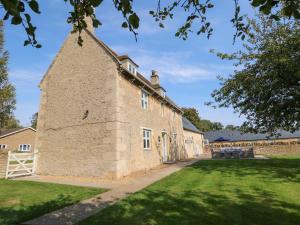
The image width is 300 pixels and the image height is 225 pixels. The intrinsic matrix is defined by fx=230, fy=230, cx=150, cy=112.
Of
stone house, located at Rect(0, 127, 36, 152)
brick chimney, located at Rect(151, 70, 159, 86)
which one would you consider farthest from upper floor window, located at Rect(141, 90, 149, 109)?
stone house, located at Rect(0, 127, 36, 152)

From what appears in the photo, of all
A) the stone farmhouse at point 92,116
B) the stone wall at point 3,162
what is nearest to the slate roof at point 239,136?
the stone farmhouse at point 92,116

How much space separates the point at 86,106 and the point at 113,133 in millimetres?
3028

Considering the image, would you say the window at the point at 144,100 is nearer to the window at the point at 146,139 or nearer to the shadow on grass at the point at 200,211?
the window at the point at 146,139

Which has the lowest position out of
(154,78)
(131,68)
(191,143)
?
(191,143)

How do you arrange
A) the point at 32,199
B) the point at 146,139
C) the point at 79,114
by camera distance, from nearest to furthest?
the point at 32,199, the point at 79,114, the point at 146,139

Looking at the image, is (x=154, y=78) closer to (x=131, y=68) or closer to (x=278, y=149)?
(x=131, y=68)

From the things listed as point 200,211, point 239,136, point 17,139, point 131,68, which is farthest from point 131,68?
point 239,136

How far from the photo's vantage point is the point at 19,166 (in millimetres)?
14867

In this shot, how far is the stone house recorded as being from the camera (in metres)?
45.0

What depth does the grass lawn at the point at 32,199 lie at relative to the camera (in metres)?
6.46

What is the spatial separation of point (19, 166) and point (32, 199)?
7.69 metres

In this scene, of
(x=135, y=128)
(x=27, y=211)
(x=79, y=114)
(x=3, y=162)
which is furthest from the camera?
(x=135, y=128)

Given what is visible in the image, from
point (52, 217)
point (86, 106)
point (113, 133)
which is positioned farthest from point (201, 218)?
point (86, 106)

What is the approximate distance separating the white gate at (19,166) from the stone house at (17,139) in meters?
32.5
